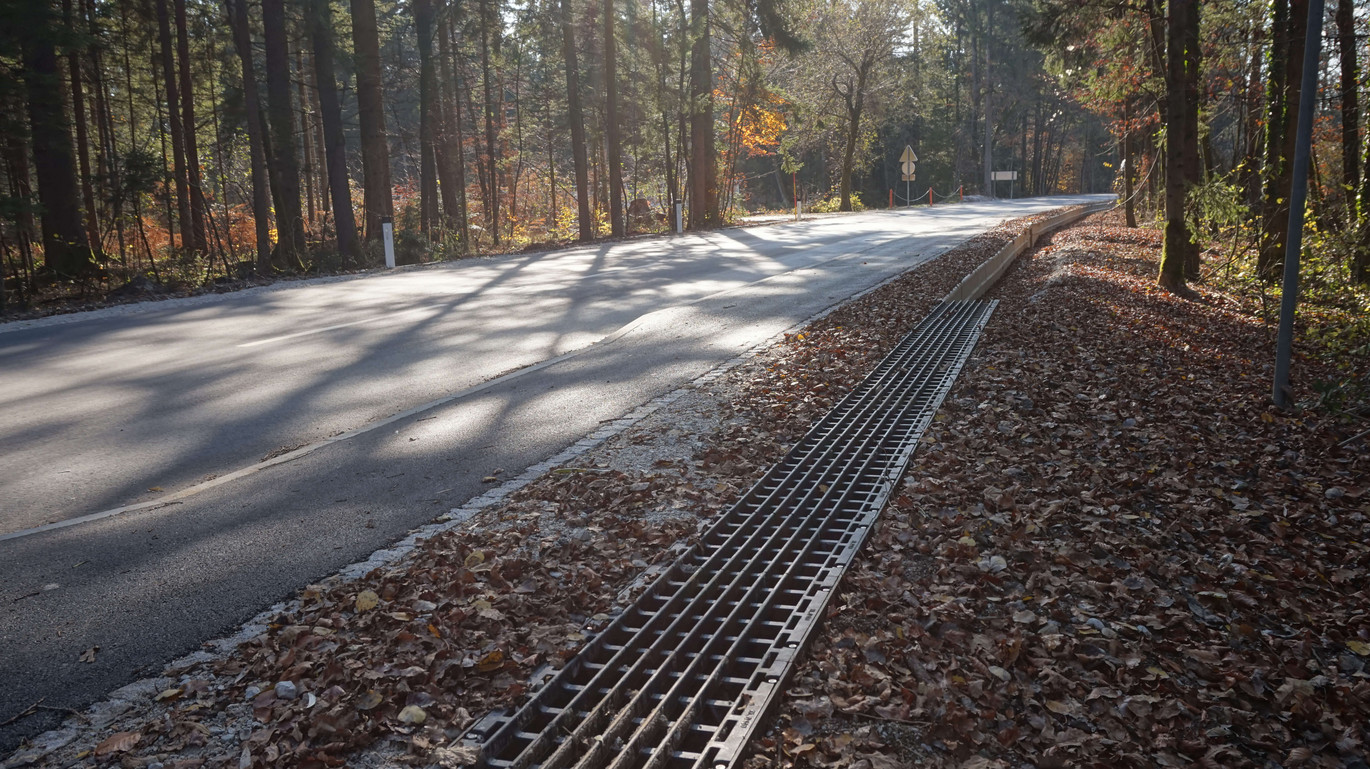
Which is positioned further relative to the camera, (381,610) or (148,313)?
(148,313)

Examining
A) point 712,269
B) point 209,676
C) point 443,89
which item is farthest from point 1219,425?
point 443,89

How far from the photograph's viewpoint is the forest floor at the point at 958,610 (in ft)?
9.95

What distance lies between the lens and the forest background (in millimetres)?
12945

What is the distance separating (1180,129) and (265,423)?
1230 cm

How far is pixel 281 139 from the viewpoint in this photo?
20078 millimetres

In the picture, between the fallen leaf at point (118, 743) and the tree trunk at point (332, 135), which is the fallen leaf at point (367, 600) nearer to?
the fallen leaf at point (118, 743)

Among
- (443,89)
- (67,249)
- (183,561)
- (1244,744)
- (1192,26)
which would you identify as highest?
(443,89)

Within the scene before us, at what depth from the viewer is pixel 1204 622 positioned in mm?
3848

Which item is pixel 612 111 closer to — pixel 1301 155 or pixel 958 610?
pixel 1301 155

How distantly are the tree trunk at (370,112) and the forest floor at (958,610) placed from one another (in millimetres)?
17195

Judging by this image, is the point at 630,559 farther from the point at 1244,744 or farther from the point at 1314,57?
the point at 1314,57

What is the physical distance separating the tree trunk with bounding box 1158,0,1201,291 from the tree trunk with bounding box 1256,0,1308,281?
37.8 inches

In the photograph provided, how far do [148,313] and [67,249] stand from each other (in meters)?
4.14

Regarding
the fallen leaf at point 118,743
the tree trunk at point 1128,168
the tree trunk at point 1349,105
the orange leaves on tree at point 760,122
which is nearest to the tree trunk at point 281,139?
the fallen leaf at point 118,743
